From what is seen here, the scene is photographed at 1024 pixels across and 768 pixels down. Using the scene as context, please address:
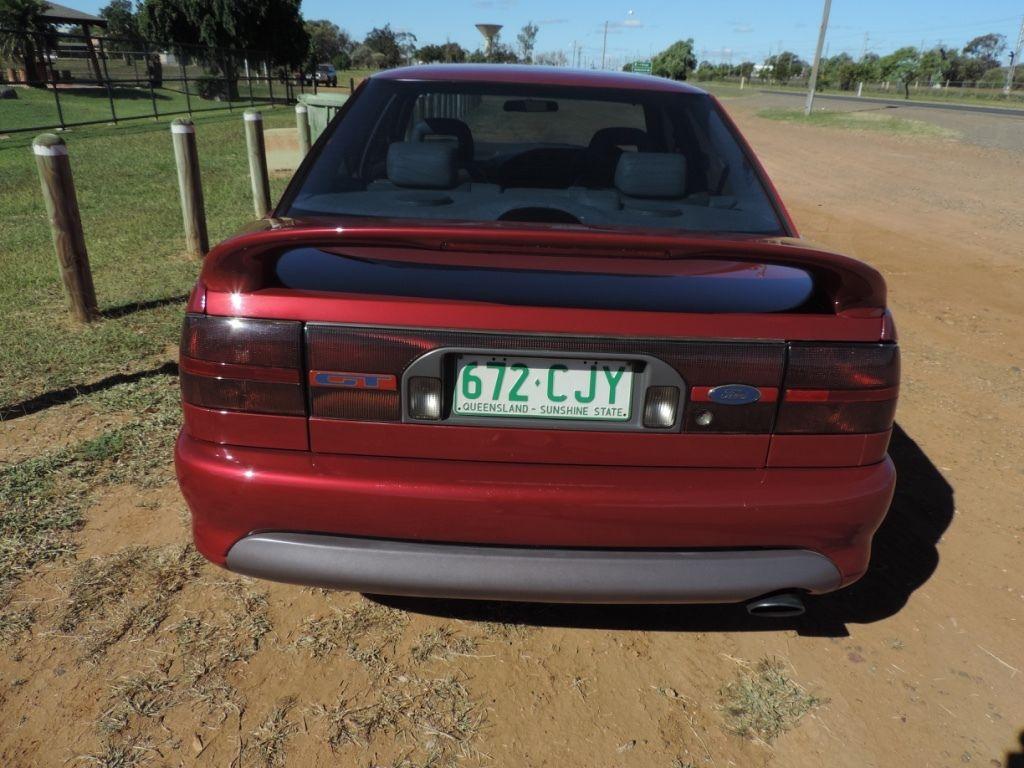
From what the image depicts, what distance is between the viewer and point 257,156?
25.4ft

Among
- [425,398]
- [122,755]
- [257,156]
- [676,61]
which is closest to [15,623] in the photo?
[122,755]

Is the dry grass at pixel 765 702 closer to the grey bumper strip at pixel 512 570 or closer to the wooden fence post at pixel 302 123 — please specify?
the grey bumper strip at pixel 512 570

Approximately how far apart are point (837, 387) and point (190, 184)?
19.2 feet

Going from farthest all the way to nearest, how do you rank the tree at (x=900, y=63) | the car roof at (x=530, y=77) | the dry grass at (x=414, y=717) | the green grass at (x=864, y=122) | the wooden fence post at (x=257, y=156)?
the tree at (x=900, y=63), the green grass at (x=864, y=122), the wooden fence post at (x=257, y=156), the car roof at (x=530, y=77), the dry grass at (x=414, y=717)

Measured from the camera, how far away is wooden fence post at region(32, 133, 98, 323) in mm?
4484

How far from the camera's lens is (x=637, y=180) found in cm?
255

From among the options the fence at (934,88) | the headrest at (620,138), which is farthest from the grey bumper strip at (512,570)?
the fence at (934,88)

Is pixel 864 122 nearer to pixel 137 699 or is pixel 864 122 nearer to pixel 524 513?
pixel 524 513

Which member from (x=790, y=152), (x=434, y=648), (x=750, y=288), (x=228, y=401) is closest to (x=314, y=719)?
(x=434, y=648)

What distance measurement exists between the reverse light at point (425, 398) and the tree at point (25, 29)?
20213 millimetres

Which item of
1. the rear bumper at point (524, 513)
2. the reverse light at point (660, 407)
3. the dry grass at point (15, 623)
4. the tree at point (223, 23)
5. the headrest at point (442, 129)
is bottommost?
the dry grass at point (15, 623)

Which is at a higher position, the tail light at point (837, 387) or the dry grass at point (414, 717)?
the tail light at point (837, 387)

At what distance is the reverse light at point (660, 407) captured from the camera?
1.85 meters

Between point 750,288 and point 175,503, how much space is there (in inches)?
92.2
